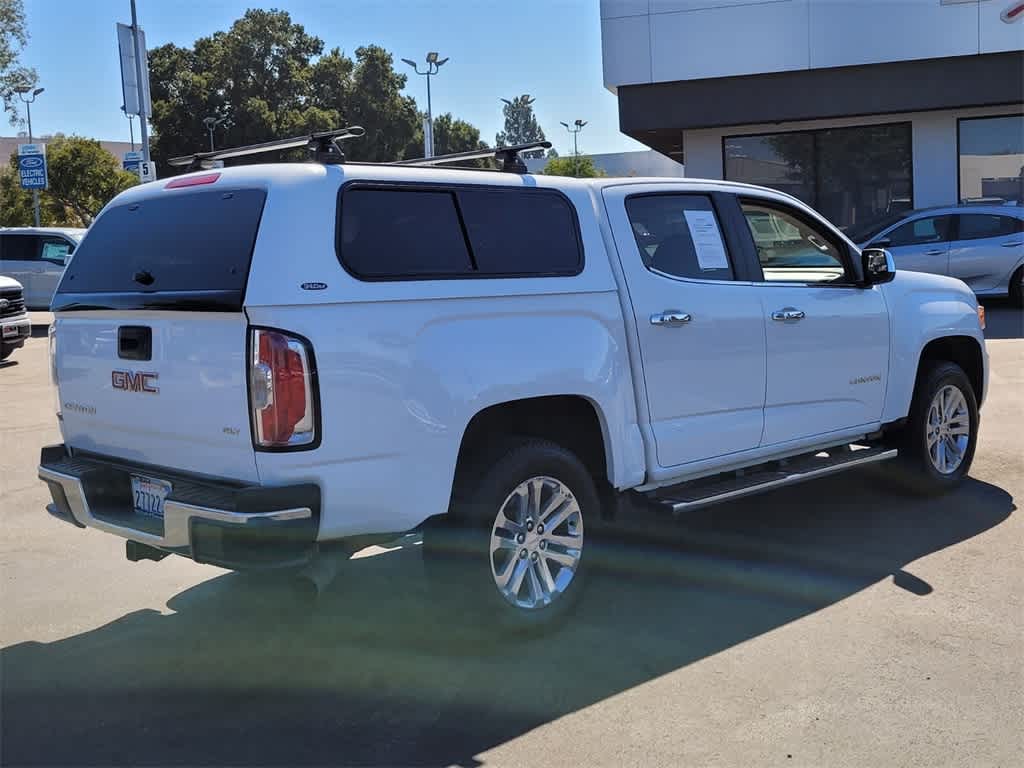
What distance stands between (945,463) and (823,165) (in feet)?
53.0

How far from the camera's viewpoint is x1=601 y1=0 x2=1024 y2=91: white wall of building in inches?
784

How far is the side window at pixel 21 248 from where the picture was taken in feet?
69.1

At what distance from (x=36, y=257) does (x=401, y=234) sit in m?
18.9

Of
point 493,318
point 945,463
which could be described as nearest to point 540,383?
point 493,318

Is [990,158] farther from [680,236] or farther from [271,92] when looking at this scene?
[271,92]

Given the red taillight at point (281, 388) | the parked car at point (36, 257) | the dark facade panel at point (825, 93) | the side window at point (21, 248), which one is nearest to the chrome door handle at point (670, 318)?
the red taillight at point (281, 388)

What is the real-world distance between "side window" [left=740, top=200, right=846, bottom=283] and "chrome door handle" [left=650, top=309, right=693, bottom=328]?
1.03 m

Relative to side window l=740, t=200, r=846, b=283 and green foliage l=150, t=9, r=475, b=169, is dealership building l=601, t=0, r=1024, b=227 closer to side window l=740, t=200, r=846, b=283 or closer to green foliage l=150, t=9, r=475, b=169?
side window l=740, t=200, r=846, b=283

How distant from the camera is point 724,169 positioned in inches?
886

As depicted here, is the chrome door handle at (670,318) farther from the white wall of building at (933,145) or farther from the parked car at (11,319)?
A: the white wall of building at (933,145)

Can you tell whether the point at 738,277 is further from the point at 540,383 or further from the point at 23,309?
the point at 23,309

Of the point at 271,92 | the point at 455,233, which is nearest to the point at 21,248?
the point at 455,233

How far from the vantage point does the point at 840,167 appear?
71.7ft

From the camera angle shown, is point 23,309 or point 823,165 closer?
point 23,309
